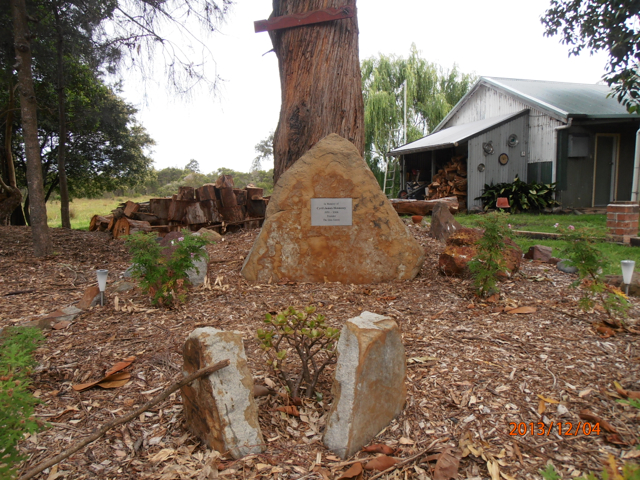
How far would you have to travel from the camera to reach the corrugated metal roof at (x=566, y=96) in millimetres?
13500

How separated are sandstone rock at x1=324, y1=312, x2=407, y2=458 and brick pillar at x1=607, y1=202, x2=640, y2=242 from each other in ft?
22.6

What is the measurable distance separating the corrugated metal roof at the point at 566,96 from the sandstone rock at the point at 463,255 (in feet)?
34.1

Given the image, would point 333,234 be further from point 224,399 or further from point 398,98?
point 398,98

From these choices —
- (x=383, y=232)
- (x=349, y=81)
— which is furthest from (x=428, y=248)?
(x=349, y=81)

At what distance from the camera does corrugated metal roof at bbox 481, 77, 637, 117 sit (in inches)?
531

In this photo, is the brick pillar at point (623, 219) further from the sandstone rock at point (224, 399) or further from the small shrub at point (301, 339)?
the sandstone rock at point (224, 399)

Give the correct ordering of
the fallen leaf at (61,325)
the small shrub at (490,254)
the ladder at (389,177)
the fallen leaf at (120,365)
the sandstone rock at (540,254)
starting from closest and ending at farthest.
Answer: the fallen leaf at (120,365), the fallen leaf at (61,325), the small shrub at (490,254), the sandstone rock at (540,254), the ladder at (389,177)

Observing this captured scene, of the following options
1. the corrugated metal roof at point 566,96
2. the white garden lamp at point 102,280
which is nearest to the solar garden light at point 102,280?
the white garden lamp at point 102,280

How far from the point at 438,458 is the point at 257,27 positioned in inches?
198

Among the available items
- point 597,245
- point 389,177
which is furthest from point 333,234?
point 389,177

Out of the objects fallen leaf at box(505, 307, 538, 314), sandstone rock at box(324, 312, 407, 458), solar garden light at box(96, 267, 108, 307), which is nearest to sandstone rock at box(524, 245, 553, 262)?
fallen leaf at box(505, 307, 538, 314)

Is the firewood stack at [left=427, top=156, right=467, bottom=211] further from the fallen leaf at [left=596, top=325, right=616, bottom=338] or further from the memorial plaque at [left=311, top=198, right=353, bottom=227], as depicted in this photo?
the fallen leaf at [left=596, top=325, right=616, bottom=338]

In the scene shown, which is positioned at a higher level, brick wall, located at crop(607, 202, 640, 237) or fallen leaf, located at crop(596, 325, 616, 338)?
brick wall, located at crop(607, 202, 640, 237)

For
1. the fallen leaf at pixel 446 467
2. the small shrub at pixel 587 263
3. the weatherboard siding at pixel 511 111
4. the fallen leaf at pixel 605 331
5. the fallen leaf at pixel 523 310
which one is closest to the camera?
the fallen leaf at pixel 446 467
